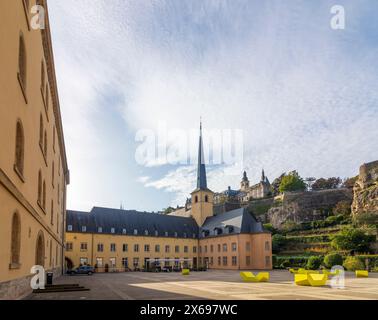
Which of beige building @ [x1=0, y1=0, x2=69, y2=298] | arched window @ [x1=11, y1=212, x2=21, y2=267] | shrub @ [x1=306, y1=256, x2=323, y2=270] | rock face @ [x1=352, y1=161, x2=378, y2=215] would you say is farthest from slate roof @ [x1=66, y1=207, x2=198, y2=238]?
arched window @ [x1=11, y1=212, x2=21, y2=267]

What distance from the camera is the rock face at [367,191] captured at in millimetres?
76156

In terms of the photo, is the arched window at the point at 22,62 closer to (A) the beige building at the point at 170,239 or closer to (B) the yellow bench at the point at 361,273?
(B) the yellow bench at the point at 361,273

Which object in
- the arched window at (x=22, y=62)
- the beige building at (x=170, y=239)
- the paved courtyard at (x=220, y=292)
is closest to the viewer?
the arched window at (x=22, y=62)

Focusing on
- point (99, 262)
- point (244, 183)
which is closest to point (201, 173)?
point (99, 262)

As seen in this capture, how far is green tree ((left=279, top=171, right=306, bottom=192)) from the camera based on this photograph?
11854 centimetres

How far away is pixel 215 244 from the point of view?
67500 millimetres

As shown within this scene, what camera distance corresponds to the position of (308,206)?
323ft

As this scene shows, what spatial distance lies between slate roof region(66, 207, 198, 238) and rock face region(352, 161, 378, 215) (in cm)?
3334

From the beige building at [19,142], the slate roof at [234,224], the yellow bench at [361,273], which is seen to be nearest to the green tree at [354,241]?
the slate roof at [234,224]

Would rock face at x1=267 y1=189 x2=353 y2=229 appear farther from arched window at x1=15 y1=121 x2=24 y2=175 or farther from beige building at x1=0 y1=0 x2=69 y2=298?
arched window at x1=15 y1=121 x2=24 y2=175

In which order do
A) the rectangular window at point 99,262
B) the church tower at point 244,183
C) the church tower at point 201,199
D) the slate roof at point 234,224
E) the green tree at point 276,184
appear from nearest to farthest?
the rectangular window at point 99,262
the slate roof at point 234,224
the church tower at point 201,199
the green tree at point 276,184
the church tower at point 244,183

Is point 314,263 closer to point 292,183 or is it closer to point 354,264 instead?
point 354,264

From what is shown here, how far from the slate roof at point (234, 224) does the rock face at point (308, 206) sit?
31.0 meters
